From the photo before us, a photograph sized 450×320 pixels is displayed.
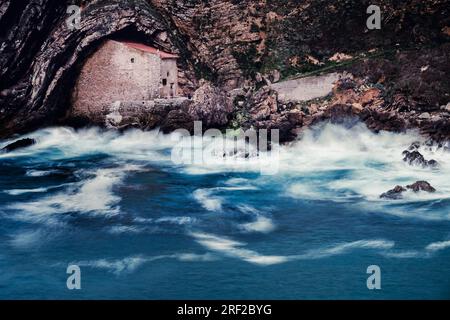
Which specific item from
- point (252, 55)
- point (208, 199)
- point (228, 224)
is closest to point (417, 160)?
point (208, 199)

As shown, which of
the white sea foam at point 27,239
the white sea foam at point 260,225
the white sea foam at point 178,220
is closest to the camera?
the white sea foam at point 27,239

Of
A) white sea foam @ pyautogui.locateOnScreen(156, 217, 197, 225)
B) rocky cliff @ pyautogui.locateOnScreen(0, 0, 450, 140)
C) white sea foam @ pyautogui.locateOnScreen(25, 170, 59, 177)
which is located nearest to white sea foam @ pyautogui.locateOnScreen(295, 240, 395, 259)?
white sea foam @ pyautogui.locateOnScreen(156, 217, 197, 225)

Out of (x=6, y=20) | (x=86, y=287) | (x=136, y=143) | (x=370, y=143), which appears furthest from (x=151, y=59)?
(x=86, y=287)

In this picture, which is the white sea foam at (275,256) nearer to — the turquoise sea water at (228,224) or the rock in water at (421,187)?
the turquoise sea water at (228,224)

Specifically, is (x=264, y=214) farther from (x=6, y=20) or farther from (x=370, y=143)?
(x=6, y=20)

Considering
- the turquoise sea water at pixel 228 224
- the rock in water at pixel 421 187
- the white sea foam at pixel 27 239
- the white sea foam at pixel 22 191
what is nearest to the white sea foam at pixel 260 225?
the turquoise sea water at pixel 228 224

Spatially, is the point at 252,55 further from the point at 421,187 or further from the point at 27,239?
the point at 27,239
